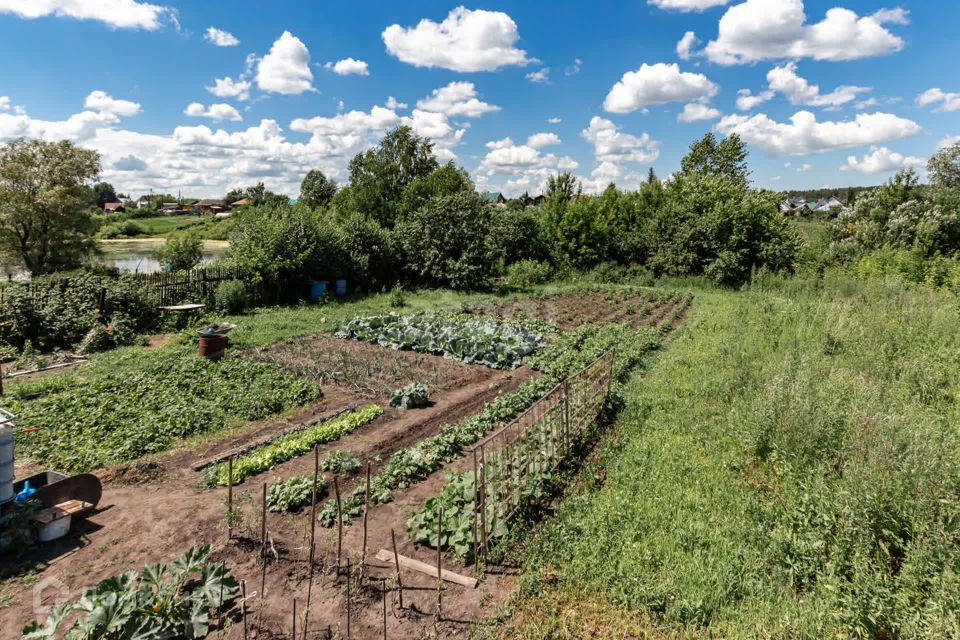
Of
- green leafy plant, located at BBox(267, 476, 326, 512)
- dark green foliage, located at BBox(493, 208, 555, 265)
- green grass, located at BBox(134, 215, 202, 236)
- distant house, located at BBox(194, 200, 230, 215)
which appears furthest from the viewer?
distant house, located at BBox(194, 200, 230, 215)

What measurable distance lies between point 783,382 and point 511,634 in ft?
18.2

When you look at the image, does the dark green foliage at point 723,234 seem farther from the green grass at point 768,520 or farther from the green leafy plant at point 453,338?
the green grass at point 768,520

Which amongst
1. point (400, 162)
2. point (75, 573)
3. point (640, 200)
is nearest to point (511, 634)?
point (75, 573)

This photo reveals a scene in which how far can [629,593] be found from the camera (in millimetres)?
3801

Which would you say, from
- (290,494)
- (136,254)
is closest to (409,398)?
(290,494)

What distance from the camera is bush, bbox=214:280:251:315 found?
49.4 ft

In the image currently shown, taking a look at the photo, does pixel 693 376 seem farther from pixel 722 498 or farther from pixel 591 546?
pixel 591 546

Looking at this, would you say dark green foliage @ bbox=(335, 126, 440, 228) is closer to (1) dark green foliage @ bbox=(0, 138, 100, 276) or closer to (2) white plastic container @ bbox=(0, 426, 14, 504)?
(1) dark green foliage @ bbox=(0, 138, 100, 276)

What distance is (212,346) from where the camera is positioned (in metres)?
10.4

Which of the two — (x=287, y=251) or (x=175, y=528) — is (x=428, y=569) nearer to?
(x=175, y=528)

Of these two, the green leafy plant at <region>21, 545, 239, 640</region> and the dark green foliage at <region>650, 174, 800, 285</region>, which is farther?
the dark green foliage at <region>650, 174, 800, 285</region>

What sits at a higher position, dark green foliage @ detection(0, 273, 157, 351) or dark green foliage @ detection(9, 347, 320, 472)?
dark green foliage @ detection(0, 273, 157, 351)

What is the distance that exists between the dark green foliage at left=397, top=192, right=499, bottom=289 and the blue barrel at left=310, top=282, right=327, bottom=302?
4.72m

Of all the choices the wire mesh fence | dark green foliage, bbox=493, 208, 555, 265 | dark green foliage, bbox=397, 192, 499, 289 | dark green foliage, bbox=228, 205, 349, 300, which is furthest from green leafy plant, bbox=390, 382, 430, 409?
dark green foliage, bbox=493, 208, 555, 265
